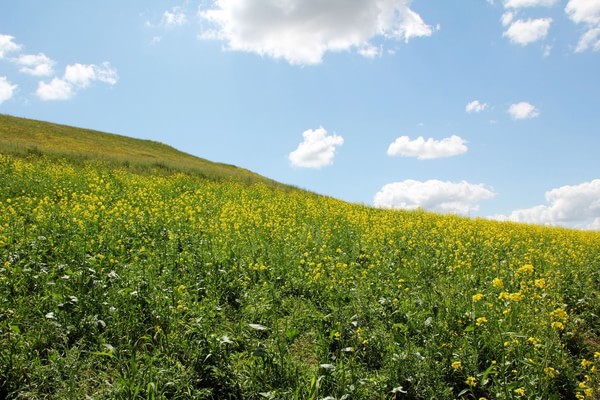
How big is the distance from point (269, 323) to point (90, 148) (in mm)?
30514

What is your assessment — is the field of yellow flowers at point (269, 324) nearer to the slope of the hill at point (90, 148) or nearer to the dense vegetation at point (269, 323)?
the dense vegetation at point (269, 323)

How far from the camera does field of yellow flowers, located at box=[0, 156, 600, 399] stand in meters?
4.00

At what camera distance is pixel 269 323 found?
5.14m

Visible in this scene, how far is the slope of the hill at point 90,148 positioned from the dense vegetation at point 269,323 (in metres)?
14.1

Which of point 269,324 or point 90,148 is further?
point 90,148

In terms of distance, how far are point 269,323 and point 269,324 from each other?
15mm

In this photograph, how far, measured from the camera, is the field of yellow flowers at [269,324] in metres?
4.00

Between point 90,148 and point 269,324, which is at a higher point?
point 90,148

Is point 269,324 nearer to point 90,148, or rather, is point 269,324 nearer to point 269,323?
point 269,323

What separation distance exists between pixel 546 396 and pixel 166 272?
5195mm

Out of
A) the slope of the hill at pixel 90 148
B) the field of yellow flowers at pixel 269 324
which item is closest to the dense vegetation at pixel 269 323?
the field of yellow flowers at pixel 269 324

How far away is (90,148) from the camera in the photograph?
30.5 m

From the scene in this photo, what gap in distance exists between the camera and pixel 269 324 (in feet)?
16.8

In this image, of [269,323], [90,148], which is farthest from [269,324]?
[90,148]
